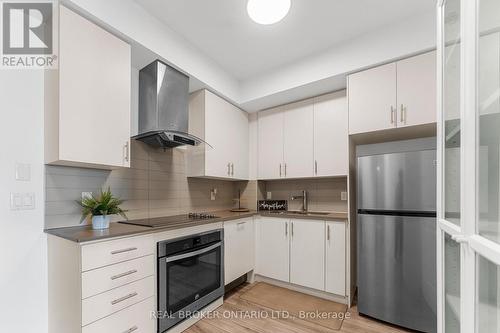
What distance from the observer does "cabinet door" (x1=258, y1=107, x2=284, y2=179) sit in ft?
10.1

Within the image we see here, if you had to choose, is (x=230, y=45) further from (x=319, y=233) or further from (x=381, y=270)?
(x=381, y=270)

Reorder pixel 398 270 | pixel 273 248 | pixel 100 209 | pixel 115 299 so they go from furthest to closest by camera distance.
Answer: pixel 273 248 → pixel 398 270 → pixel 100 209 → pixel 115 299

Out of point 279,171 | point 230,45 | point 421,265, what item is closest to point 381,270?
point 421,265

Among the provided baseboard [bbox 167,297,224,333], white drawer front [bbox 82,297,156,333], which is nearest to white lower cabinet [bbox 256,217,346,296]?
baseboard [bbox 167,297,224,333]

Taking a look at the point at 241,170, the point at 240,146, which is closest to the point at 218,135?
the point at 240,146

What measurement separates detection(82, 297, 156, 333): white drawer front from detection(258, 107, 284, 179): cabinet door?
1944 mm

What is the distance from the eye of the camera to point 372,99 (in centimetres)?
221

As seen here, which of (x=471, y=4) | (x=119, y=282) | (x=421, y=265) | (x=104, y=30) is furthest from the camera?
(x=421, y=265)

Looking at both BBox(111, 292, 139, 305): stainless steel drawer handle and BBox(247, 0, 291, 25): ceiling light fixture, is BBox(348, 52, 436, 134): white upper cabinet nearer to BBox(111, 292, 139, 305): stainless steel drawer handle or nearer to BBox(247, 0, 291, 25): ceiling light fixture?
BBox(247, 0, 291, 25): ceiling light fixture

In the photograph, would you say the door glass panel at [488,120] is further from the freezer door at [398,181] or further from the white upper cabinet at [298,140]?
the white upper cabinet at [298,140]

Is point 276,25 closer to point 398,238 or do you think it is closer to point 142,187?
point 142,187

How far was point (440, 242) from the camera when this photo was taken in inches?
45.5

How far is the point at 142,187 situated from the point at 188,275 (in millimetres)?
937

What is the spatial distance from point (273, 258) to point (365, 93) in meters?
2.06
